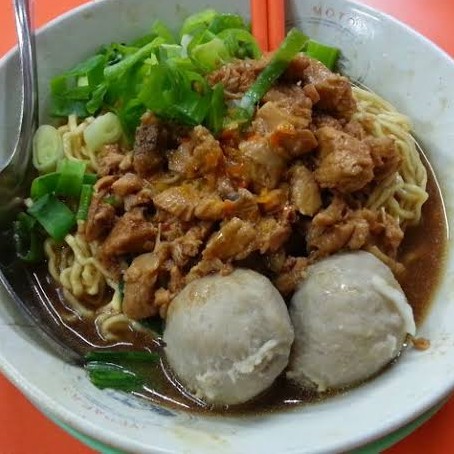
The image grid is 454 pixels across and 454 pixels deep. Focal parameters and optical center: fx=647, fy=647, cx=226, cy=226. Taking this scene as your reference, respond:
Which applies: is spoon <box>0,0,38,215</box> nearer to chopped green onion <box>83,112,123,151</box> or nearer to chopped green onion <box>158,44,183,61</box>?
chopped green onion <box>83,112,123,151</box>

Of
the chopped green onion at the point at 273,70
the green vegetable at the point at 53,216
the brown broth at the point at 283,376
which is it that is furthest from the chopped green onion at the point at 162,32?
the brown broth at the point at 283,376

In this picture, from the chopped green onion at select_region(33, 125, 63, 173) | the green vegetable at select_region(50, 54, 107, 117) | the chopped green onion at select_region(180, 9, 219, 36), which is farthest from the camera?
the chopped green onion at select_region(180, 9, 219, 36)

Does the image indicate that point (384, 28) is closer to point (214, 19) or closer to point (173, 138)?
point (214, 19)

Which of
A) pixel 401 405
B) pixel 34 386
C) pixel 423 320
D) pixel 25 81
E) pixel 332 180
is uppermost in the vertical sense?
pixel 25 81

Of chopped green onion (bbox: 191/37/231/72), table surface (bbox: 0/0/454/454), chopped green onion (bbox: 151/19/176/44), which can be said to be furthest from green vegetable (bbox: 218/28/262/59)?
table surface (bbox: 0/0/454/454)

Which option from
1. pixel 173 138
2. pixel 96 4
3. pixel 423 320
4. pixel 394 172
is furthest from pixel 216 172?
pixel 96 4

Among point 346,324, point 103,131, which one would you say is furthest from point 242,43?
point 346,324

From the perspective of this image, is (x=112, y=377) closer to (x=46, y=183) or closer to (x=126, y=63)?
(x=46, y=183)
